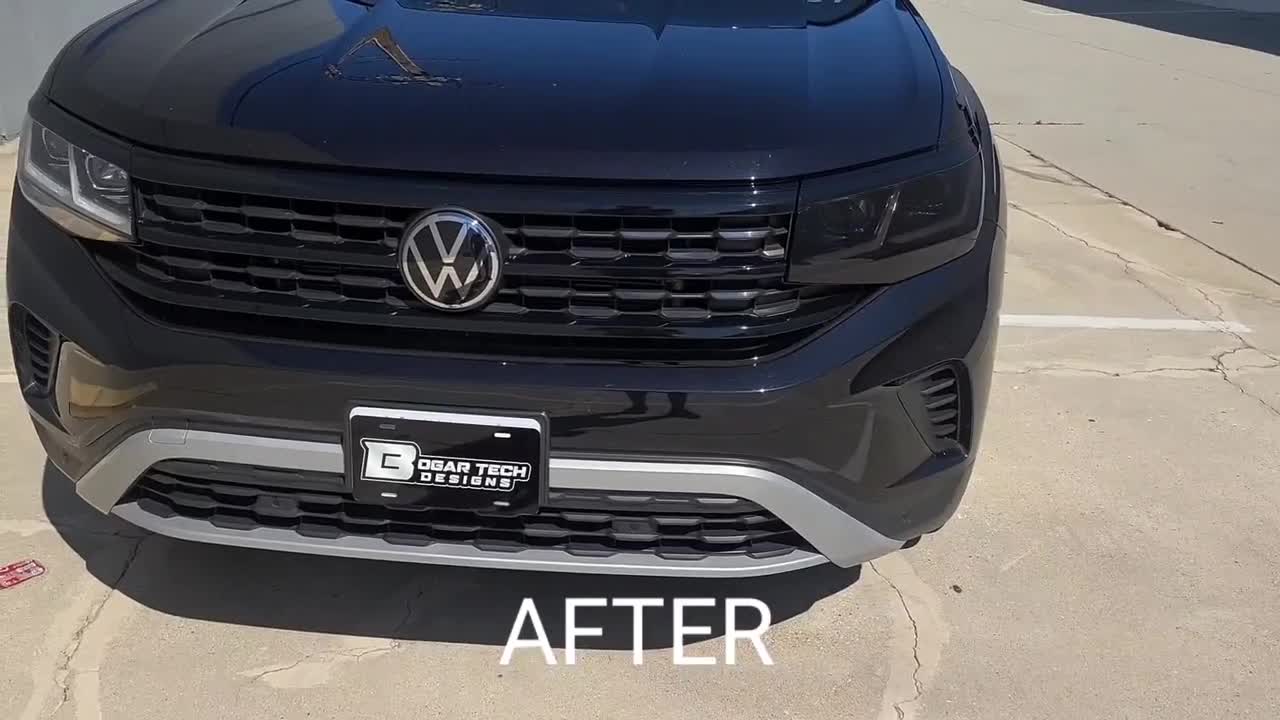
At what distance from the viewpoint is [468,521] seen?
6.80 ft

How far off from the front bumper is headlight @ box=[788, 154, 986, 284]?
43 millimetres

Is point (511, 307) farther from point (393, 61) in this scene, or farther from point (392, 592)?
point (392, 592)

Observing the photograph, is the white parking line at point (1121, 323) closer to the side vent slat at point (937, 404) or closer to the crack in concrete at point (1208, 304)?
the crack in concrete at point (1208, 304)

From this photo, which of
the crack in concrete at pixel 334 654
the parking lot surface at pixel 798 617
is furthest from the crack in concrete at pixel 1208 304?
the crack in concrete at pixel 334 654

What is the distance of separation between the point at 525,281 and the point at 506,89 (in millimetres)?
365

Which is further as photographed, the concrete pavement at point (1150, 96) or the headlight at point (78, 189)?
the concrete pavement at point (1150, 96)

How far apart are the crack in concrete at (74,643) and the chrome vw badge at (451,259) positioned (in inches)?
42.0

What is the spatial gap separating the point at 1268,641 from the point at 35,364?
2.55 m

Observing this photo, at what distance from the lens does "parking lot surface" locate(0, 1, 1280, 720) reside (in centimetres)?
228

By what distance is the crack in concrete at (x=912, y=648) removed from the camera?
2.29 metres

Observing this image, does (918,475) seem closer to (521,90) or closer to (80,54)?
(521,90)

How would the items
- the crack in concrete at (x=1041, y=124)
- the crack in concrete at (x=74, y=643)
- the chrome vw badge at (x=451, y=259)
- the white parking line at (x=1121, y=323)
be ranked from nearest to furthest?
the chrome vw badge at (x=451, y=259), the crack in concrete at (x=74, y=643), the white parking line at (x=1121, y=323), the crack in concrete at (x=1041, y=124)

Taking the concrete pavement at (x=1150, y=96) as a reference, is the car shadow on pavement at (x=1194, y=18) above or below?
below

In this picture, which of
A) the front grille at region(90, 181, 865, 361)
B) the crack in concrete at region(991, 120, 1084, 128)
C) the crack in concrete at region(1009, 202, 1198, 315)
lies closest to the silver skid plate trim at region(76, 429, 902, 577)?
the front grille at region(90, 181, 865, 361)
